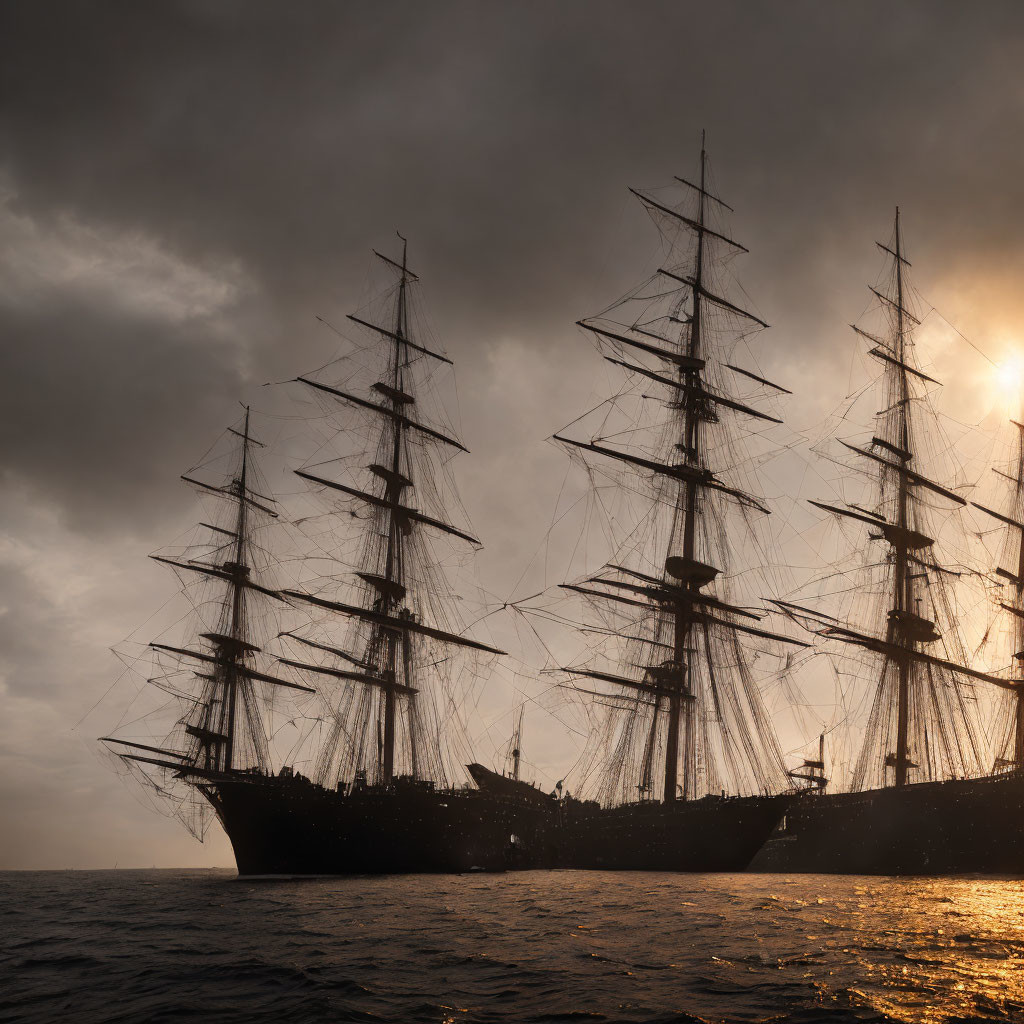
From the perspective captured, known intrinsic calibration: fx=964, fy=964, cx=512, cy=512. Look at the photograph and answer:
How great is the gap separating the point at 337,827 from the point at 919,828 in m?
36.3

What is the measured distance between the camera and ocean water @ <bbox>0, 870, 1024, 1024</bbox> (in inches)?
680

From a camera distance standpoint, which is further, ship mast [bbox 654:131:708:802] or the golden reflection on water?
ship mast [bbox 654:131:708:802]

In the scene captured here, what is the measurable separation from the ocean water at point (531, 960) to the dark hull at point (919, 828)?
19.4m

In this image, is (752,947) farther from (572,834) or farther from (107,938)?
(572,834)

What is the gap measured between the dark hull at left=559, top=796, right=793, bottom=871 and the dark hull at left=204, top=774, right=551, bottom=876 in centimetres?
1124

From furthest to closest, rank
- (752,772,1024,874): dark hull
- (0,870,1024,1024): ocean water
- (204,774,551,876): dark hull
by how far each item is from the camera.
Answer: (204,774,551,876): dark hull, (752,772,1024,874): dark hull, (0,870,1024,1024): ocean water

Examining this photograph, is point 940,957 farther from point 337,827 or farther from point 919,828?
point 337,827

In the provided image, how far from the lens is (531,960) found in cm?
2211

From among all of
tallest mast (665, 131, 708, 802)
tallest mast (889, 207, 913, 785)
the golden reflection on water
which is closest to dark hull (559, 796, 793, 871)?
tallest mast (665, 131, 708, 802)

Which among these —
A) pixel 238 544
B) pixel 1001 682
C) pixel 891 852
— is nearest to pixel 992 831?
pixel 891 852

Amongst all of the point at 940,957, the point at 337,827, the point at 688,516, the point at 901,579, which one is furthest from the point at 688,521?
the point at 940,957

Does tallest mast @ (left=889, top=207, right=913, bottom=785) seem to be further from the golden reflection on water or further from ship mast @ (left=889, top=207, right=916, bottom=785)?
the golden reflection on water

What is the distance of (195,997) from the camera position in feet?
61.8

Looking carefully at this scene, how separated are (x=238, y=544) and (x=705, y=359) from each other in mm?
42547
